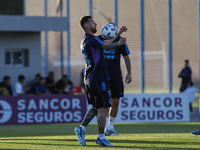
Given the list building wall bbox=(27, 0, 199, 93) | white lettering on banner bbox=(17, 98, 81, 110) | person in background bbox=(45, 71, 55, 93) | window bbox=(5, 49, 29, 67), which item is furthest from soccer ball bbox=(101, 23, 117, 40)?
building wall bbox=(27, 0, 199, 93)

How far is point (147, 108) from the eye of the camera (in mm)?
13625

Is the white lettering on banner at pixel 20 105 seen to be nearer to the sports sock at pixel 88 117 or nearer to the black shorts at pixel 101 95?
the sports sock at pixel 88 117

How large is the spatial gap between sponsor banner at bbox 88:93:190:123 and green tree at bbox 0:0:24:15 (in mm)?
6360

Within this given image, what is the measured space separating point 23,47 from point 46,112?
459cm

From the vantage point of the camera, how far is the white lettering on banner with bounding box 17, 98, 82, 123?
13375 mm

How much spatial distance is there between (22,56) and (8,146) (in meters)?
11.0

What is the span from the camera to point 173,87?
18.6 meters

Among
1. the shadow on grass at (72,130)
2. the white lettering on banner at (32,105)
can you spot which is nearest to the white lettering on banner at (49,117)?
the white lettering on banner at (32,105)

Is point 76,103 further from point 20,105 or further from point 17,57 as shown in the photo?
point 17,57

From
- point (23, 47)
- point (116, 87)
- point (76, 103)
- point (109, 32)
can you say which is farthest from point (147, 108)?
point (109, 32)

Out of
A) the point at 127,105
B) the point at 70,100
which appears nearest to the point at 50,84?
the point at 70,100

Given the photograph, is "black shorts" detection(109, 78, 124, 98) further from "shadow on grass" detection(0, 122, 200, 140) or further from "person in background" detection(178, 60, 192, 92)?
"person in background" detection(178, 60, 192, 92)

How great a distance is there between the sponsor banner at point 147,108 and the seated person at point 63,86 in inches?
114

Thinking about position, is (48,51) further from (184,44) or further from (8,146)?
(8,146)
